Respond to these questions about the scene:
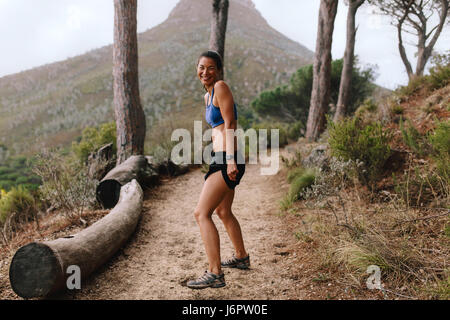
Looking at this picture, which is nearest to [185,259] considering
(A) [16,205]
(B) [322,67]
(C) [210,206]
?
(C) [210,206]

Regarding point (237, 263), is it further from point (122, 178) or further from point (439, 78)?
point (439, 78)

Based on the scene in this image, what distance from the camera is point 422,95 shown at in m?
6.65

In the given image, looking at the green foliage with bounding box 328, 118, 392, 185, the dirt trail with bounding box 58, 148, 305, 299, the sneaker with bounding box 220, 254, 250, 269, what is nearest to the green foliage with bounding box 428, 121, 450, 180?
the green foliage with bounding box 328, 118, 392, 185

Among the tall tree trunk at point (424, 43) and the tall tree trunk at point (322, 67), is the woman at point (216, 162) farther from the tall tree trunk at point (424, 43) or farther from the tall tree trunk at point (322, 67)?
the tall tree trunk at point (424, 43)

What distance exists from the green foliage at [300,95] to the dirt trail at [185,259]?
31.2 ft

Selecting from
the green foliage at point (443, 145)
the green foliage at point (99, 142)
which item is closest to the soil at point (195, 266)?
the green foliage at point (443, 145)

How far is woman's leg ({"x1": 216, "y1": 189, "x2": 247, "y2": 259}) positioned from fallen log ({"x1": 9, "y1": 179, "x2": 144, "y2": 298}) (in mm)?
1215

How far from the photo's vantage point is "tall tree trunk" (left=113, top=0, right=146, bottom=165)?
6840mm

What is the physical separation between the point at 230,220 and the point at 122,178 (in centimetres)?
304

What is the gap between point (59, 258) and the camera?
2.38 m

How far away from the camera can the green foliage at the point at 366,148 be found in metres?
4.24
